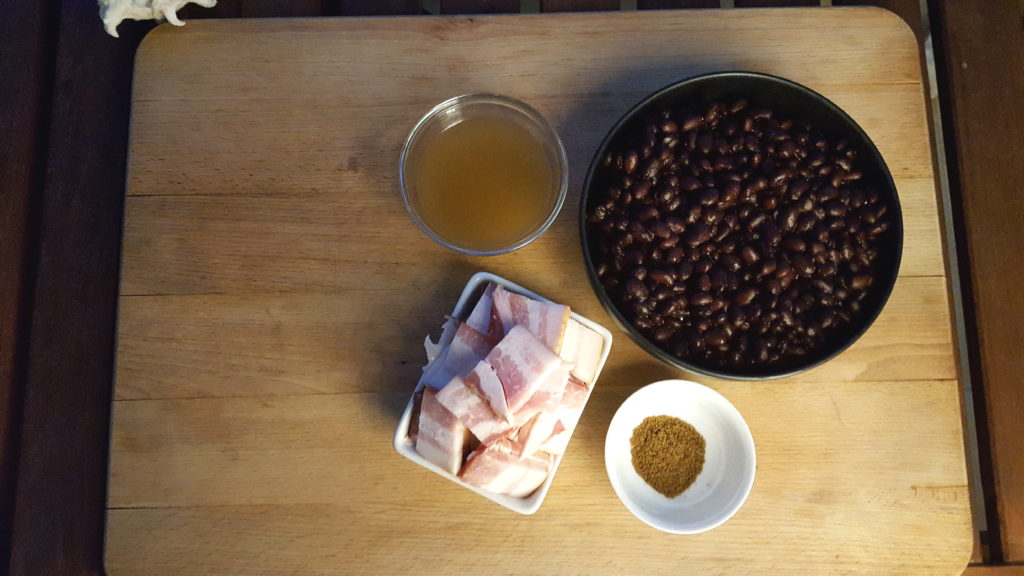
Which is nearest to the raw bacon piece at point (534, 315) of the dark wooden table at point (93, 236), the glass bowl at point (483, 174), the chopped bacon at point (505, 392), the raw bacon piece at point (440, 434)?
the chopped bacon at point (505, 392)

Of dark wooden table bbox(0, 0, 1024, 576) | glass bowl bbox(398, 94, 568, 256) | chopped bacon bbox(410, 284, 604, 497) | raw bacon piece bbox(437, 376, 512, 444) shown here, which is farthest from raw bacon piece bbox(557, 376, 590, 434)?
dark wooden table bbox(0, 0, 1024, 576)

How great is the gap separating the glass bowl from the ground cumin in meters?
0.51

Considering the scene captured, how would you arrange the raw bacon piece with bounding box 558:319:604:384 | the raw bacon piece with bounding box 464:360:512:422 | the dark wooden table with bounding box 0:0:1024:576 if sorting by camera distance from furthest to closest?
the dark wooden table with bounding box 0:0:1024:576 < the raw bacon piece with bounding box 558:319:604:384 < the raw bacon piece with bounding box 464:360:512:422

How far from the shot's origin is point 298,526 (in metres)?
1.53

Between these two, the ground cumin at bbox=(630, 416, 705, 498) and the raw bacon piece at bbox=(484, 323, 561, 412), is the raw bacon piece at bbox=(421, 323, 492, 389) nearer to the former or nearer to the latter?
the raw bacon piece at bbox=(484, 323, 561, 412)

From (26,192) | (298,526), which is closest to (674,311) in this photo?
(298,526)

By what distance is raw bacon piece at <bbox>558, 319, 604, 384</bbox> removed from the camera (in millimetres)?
1449

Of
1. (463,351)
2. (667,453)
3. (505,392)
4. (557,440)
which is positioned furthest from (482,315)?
(667,453)

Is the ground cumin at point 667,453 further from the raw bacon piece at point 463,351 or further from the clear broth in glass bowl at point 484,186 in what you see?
the clear broth in glass bowl at point 484,186

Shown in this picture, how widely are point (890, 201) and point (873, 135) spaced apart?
264 millimetres

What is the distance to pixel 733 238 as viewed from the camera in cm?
145

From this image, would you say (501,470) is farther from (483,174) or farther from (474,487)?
(483,174)

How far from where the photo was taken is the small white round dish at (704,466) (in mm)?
1458

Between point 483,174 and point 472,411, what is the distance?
0.53 m
